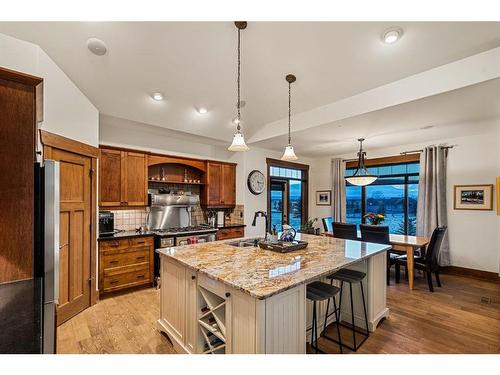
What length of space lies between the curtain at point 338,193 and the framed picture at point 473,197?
2.21 m

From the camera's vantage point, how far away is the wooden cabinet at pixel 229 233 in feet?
15.4

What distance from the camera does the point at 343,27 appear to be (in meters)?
2.35

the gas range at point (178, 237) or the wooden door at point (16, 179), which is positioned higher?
the wooden door at point (16, 179)

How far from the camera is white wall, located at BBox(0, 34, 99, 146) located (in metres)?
2.10

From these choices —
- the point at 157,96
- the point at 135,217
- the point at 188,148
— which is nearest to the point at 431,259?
the point at 188,148

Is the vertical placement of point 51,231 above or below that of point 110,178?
below

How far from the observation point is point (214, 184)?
4.91m

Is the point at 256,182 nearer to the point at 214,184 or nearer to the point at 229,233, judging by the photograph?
the point at 214,184

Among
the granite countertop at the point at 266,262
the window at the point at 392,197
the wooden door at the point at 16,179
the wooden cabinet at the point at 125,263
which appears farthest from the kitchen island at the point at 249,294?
the window at the point at 392,197

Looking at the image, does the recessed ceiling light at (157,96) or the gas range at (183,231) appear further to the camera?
the gas range at (183,231)

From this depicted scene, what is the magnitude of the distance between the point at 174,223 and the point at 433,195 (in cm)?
497

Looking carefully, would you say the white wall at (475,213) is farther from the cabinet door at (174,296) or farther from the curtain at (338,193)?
the cabinet door at (174,296)
